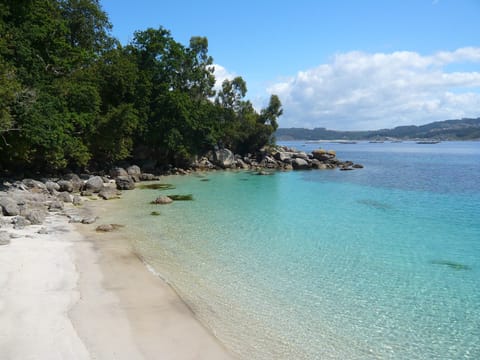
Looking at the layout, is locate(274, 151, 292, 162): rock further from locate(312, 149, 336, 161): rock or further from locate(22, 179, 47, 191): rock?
locate(22, 179, 47, 191): rock

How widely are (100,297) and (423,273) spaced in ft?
31.2

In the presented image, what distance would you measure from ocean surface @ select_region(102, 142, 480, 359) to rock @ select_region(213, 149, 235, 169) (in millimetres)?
22605

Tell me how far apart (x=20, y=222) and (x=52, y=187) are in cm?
1003

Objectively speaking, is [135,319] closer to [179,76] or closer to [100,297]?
[100,297]

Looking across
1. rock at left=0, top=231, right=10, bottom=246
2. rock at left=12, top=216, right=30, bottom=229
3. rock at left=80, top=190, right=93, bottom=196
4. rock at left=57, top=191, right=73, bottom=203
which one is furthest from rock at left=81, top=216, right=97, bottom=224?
Result: rock at left=80, top=190, right=93, bottom=196

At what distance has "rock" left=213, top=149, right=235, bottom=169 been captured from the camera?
45.7 metres

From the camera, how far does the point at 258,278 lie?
10328 millimetres

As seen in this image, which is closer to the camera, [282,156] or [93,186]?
[93,186]

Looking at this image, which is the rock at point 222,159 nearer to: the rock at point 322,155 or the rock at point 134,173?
the rock at point 134,173

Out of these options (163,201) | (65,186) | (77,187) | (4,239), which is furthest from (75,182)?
(4,239)

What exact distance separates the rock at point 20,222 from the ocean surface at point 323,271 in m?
3.98

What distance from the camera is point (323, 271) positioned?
1099 cm

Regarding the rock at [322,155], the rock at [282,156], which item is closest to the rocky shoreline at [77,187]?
the rock at [282,156]

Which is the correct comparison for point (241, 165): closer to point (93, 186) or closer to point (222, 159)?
point (222, 159)
